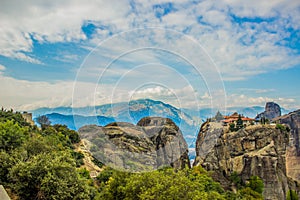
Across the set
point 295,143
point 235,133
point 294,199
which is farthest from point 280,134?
point 295,143

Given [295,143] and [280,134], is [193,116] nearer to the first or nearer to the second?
[280,134]

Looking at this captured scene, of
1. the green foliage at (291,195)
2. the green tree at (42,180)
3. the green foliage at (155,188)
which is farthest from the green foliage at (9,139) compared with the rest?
the green foliage at (291,195)

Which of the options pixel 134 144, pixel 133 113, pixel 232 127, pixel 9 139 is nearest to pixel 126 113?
pixel 133 113

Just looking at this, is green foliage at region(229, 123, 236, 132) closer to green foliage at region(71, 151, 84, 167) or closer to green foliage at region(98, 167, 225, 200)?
green foliage at region(71, 151, 84, 167)

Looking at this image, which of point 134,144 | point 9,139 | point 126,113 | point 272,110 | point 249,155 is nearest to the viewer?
point 126,113

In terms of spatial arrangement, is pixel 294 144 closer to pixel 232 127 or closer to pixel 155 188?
pixel 232 127

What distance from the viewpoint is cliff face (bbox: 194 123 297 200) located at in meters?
46.8

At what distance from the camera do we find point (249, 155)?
4906cm

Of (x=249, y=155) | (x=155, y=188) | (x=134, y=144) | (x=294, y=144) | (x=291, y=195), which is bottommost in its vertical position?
(x=291, y=195)

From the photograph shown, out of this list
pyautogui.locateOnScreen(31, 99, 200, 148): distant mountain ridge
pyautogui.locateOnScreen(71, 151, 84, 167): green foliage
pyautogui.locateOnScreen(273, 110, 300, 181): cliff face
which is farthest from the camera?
pyautogui.locateOnScreen(273, 110, 300, 181): cliff face

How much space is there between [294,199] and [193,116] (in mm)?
44578

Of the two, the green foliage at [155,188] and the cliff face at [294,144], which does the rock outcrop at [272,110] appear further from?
the green foliage at [155,188]

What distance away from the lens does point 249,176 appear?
47.4 metres

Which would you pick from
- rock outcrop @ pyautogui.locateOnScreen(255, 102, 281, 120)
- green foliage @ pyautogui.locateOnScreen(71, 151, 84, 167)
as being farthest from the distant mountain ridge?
rock outcrop @ pyautogui.locateOnScreen(255, 102, 281, 120)
